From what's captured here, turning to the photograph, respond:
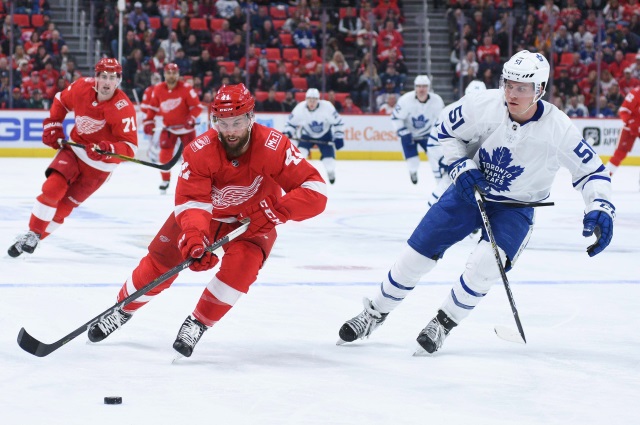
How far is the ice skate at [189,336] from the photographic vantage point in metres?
3.75

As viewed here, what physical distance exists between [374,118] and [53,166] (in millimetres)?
9767

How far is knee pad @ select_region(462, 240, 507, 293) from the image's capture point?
395 cm

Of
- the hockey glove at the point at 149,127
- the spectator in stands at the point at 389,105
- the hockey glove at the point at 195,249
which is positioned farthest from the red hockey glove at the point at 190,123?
the hockey glove at the point at 195,249

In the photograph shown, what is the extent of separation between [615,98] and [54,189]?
37.4 feet

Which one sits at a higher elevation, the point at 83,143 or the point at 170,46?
the point at 170,46

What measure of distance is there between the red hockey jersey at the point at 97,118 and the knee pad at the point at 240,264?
8.98ft

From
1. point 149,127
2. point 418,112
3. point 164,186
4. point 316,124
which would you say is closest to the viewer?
point 164,186

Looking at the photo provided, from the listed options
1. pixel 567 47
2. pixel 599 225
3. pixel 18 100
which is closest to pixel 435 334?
pixel 599 225

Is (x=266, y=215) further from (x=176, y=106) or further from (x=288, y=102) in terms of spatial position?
(x=288, y=102)

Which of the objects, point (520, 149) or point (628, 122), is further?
point (628, 122)

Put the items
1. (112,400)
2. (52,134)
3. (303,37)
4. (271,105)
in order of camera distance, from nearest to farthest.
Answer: (112,400) → (52,134) → (271,105) → (303,37)

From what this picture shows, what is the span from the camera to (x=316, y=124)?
44.0 ft

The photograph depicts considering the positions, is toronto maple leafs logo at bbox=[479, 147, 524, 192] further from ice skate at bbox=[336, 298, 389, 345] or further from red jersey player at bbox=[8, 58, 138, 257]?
red jersey player at bbox=[8, 58, 138, 257]

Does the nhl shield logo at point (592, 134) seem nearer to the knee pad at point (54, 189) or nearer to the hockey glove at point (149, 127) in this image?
the hockey glove at point (149, 127)
